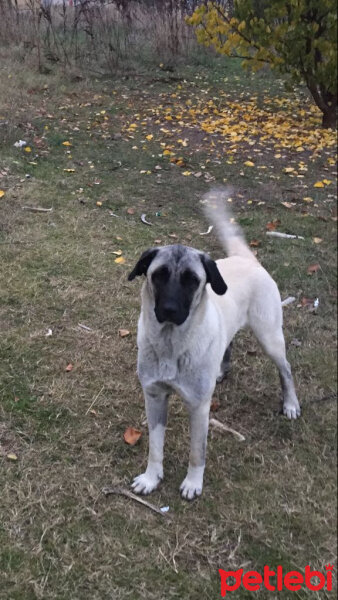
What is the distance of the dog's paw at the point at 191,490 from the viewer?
2007 millimetres

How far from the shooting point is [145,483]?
207 cm

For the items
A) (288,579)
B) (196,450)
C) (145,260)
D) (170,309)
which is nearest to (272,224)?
(170,309)

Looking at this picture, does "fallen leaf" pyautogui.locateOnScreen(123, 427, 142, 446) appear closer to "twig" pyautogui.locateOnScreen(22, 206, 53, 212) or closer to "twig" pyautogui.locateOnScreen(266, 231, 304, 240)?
"twig" pyautogui.locateOnScreen(266, 231, 304, 240)

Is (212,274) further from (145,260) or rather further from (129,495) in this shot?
(129,495)

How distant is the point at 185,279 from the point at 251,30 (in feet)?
2.36

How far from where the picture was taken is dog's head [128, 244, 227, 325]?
150 centimetres

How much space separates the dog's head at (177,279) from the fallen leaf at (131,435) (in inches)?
37.3

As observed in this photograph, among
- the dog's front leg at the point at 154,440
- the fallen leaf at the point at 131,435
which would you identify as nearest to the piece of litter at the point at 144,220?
the fallen leaf at the point at 131,435

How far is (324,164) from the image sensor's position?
2.79 feet

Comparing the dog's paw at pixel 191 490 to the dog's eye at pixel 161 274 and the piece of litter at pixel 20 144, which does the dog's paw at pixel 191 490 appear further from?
the piece of litter at pixel 20 144

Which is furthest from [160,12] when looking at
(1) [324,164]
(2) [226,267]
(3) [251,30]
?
(1) [324,164]

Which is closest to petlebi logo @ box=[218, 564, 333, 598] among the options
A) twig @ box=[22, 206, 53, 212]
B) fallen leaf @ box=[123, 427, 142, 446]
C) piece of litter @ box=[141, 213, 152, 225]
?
fallen leaf @ box=[123, 427, 142, 446]

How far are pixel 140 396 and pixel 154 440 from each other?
0.55 m

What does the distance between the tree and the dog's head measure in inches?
24.3
